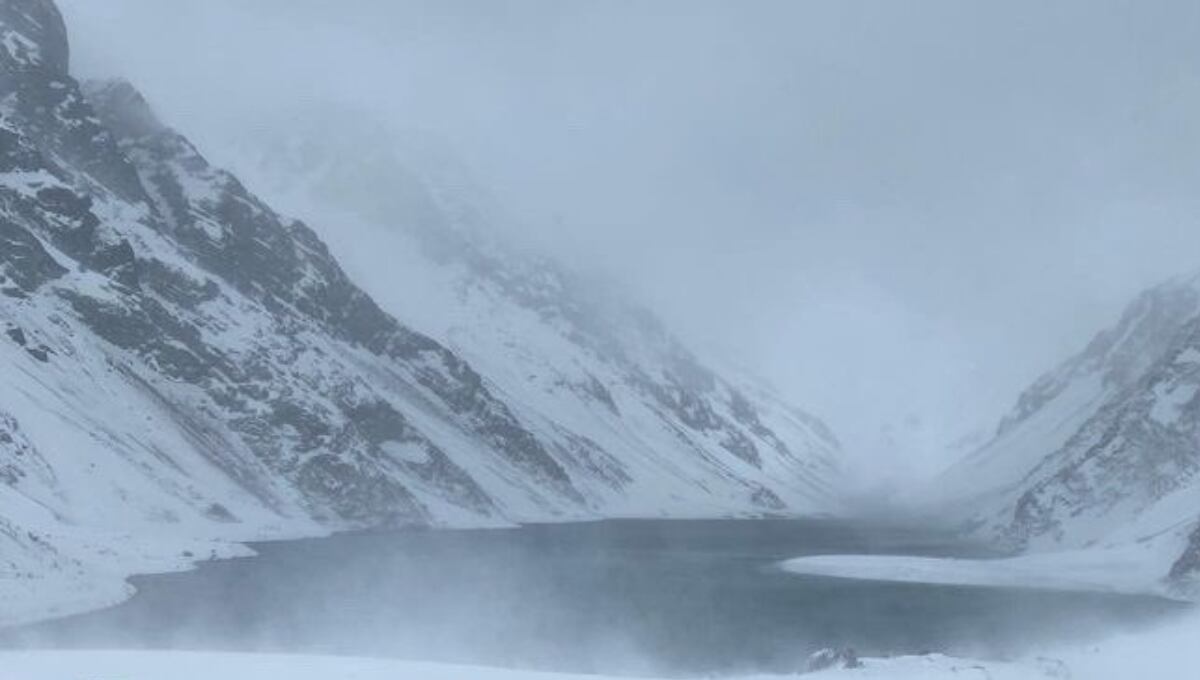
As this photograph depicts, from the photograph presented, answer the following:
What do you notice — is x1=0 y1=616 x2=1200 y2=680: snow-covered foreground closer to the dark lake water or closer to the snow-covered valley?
the snow-covered valley

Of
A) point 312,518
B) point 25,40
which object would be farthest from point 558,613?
point 25,40

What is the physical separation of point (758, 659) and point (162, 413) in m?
94.2

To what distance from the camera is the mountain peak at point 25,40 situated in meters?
185

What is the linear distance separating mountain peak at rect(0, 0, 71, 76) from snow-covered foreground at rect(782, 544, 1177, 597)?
119 metres

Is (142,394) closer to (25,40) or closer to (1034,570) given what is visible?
(25,40)

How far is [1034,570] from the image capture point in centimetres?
12550

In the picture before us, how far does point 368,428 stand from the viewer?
181 metres

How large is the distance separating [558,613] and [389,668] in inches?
1889

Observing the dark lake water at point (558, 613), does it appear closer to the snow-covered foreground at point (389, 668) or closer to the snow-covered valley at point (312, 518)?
the snow-covered valley at point (312, 518)

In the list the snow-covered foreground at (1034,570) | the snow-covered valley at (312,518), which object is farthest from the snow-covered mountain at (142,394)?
the snow-covered foreground at (1034,570)

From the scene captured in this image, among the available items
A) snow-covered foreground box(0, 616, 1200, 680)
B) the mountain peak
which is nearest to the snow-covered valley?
snow-covered foreground box(0, 616, 1200, 680)

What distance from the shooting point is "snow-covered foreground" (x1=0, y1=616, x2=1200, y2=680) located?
31.5 metres

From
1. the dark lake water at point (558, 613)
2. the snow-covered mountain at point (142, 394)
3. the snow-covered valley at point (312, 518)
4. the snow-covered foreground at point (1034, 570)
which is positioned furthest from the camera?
the snow-covered foreground at point (1034, 570)

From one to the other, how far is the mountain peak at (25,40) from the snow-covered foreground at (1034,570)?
4698 inches
